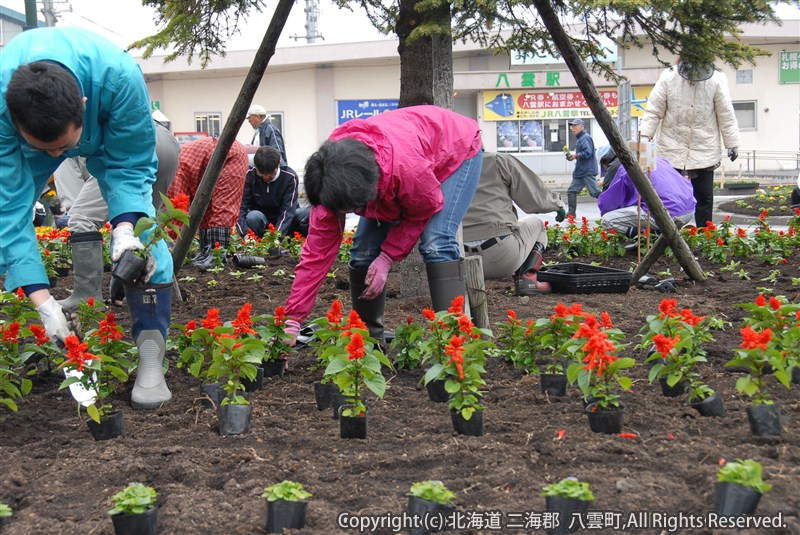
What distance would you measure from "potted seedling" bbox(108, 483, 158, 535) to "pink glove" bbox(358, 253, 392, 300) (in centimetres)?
184

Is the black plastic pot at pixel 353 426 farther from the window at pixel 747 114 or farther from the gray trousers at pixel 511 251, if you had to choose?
the window at pixel 747 114

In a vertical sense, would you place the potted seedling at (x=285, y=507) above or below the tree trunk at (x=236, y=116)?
below

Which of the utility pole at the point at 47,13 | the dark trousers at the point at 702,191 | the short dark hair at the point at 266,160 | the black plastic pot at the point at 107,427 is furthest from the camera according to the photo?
the utility pole at the point at 47,13

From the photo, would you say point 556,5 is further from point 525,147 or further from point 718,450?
point 525,147

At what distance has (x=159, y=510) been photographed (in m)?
2.40

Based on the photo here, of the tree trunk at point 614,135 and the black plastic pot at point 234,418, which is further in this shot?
the tree trunk at point 614,135

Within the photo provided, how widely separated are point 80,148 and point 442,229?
1.67 metres

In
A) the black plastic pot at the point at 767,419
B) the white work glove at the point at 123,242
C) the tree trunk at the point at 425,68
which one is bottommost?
the black plastic pot at the point at 767,419

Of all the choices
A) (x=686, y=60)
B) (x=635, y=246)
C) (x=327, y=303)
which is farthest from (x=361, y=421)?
(x=635, y=246)

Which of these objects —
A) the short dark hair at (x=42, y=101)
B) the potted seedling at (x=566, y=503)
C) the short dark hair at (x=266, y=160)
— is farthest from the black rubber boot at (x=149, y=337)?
the short dark hair at (x=266, y=160)

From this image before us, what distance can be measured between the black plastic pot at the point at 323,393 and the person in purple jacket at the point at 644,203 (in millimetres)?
4376

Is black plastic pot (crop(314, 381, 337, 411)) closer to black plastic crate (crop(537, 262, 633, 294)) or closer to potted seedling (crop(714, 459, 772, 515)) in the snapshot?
potted seedling (crop(714, 459, 772, 515))

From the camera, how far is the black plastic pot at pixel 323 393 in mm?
3389

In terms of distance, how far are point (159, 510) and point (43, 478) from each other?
0.55 metres
